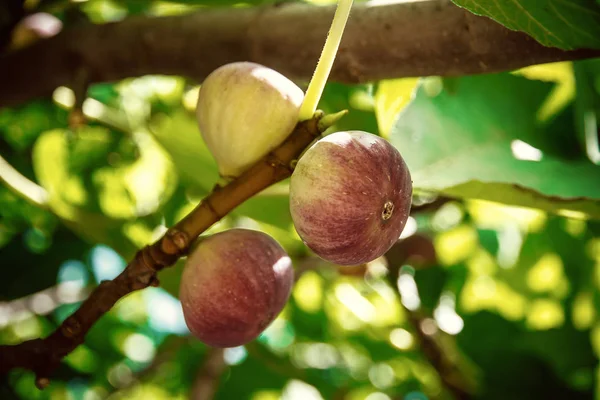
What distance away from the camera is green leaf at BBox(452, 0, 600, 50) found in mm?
726

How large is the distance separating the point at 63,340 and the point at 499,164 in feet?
2.44

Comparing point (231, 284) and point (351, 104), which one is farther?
point (351, 104)

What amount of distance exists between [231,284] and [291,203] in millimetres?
166

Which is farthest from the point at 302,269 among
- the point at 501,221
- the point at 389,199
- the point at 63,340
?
the point at 389,199

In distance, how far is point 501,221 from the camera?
6.31ft

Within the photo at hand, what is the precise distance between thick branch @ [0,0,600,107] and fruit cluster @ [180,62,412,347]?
0.89ft

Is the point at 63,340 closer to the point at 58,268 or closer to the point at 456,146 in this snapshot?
the point at 456,146

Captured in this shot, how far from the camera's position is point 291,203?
2.17 ft

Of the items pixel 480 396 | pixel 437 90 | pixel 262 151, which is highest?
pixel 262 151

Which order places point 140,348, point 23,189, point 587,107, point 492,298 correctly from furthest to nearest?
1. point 140,348
2. point 492,298
3. point 23,189
4. point 587,107

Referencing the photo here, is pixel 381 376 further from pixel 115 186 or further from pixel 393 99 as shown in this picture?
pixel 393 99

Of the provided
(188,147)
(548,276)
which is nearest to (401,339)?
(548,276)

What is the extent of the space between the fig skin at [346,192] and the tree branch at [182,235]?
0.09 metres

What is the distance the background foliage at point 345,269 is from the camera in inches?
52.0
